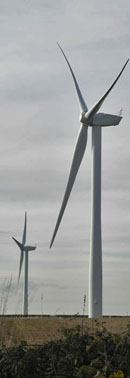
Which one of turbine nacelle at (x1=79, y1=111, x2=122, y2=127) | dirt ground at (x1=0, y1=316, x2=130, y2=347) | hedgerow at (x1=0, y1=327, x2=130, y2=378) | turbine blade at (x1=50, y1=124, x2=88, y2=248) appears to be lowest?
dirt ground at (x1=0, y1=316, x2=130, y2=347)

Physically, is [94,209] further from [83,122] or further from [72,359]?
[72,359]

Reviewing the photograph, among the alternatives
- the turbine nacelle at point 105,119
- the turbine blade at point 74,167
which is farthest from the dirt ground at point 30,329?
the turbine nacelle at point 105,119

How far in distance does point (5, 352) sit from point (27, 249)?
49174 millimetres

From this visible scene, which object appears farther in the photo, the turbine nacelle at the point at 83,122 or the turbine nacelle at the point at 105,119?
the turbine nacelle at the point at 105,119

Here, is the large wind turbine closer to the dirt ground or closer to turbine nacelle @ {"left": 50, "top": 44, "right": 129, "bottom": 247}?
turbine nacelle @ {"left": 50, "top": 44, "right": 129, "bottom": 247}

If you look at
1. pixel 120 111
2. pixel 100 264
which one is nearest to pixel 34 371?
pixel 100 264

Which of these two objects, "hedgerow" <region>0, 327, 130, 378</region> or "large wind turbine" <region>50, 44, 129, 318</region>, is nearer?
"hedgerow" <region>0, 327, 130, 378</region>

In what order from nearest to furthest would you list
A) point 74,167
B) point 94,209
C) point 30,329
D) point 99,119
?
point 30,329
point 74,167
point 94,209
point 99,119

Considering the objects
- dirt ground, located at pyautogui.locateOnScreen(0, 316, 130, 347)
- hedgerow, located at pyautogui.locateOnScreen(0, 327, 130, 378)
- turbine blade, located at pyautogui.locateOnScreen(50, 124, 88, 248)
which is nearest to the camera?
hedgerow, located at pyautogui.locateOnScreen(0, 327, 130, 378)

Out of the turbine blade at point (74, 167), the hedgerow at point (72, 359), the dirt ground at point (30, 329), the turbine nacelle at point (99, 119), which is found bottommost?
the dirt ground at point (30, 329)

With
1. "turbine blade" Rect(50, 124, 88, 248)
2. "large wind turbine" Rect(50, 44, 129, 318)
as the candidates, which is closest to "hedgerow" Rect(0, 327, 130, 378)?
"turbine blade" Rect(50, 124, 88, 248)

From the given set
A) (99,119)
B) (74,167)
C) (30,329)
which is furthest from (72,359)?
(99,119)

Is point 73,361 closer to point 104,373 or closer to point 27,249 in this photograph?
point 104,373

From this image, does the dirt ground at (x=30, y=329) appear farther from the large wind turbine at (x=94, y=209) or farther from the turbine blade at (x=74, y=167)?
the large wind turbine at (x=94, y=209)
